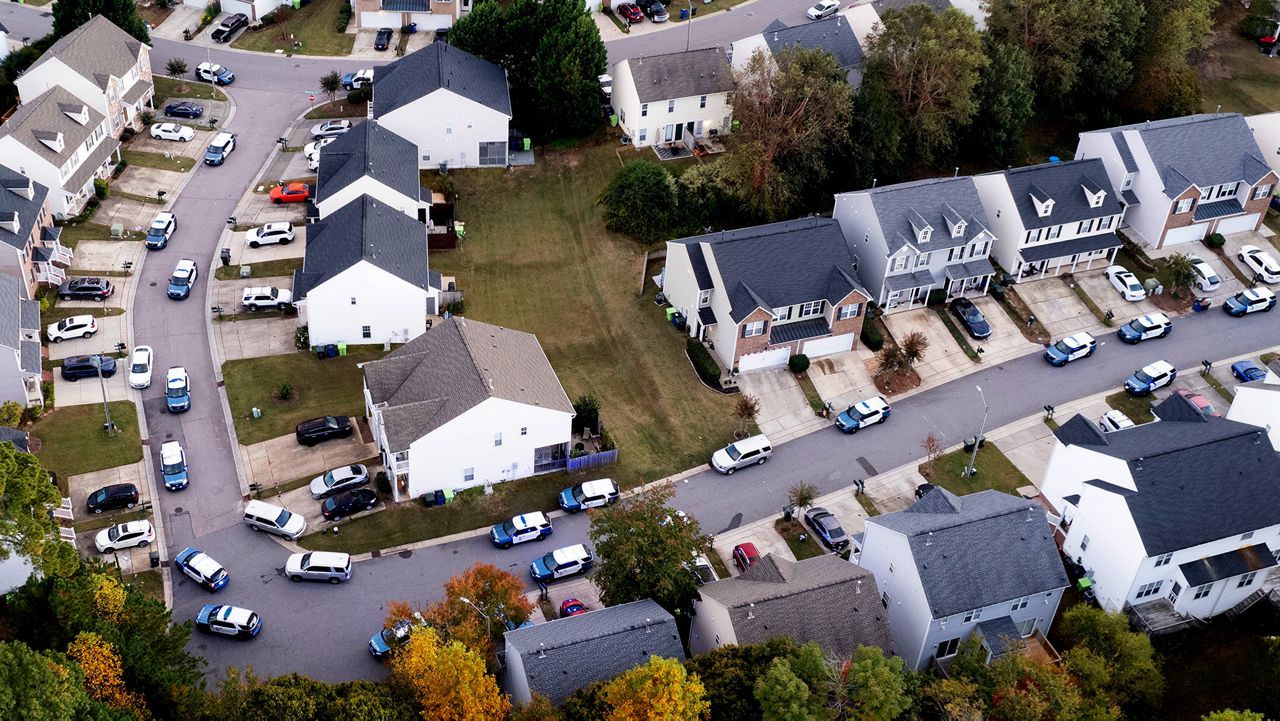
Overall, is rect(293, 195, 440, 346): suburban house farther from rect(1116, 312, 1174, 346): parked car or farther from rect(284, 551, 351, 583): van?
rect(1116, 312, 1174, 346): parked car

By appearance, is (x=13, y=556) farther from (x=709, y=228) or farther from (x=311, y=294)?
(x=709, y=228)

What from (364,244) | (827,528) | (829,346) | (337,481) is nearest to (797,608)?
(827,528)

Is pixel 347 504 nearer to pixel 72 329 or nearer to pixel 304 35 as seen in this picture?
pixel 72 329

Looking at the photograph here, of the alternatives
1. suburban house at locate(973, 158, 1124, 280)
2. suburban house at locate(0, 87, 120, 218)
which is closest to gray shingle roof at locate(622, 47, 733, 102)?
suburban house at locate(973, 158, 1124, 280)

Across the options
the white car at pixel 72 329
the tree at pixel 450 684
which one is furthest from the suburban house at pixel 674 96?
the tree at pixel 450 684

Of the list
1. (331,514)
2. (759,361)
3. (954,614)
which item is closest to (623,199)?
(759,361)

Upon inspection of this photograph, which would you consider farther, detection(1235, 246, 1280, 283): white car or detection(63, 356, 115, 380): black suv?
detection(1235, 246, 1280, 283): white car

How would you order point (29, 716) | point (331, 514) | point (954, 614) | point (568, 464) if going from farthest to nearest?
point (568, 464) < point (331, 514) < point (954, 614) < point (29, 716)
